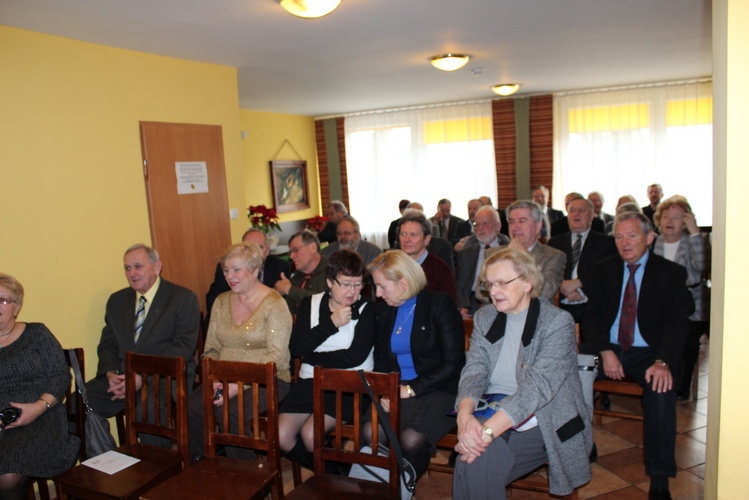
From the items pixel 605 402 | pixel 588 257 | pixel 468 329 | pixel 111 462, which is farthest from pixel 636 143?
pixel 111 462

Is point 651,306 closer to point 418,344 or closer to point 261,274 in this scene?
point 418,344

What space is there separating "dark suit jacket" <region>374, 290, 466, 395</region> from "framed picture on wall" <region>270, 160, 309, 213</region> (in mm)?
6536

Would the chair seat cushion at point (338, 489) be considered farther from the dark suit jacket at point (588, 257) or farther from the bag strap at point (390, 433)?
the dark suit jacket at point (588, 257)

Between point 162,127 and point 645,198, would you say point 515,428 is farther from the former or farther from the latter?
point 645,198

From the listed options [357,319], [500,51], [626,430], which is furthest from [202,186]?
[626,430]

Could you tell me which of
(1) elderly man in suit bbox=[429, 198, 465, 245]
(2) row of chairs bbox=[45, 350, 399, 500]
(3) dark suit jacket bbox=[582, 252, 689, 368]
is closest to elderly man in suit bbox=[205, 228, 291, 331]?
(2) row of chairs bbox=[45, 350, 399, 500]

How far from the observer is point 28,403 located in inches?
102

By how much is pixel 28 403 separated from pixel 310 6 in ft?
8.00

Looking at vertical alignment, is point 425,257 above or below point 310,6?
below

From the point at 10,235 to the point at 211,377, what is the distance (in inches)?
71.1

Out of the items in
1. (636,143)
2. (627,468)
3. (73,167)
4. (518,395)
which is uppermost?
(636,143)

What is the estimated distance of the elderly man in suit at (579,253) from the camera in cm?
400

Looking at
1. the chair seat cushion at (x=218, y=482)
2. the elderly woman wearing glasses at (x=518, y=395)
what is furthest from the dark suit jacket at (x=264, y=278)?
the elderly woman wearing glasses at (x=518, y=395)

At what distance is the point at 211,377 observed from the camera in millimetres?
2514
